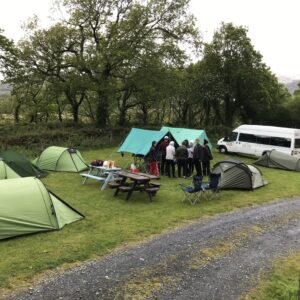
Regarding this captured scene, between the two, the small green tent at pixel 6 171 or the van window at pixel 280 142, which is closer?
the small green tent at pixel 6 171

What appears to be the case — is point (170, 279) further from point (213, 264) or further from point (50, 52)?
point (50, 52)

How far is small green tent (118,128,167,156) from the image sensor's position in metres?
18.2

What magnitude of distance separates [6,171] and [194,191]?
701cm

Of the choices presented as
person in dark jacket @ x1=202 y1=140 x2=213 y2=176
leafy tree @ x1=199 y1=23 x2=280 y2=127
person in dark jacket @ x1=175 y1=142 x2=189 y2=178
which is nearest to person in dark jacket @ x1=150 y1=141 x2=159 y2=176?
person in dark jacket @ x1=175 y1=142 x2=189 y2=178

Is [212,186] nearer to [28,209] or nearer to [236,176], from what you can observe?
[236,176]

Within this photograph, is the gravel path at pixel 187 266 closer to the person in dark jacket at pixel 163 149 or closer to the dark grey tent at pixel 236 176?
the dark grey tent at pixel 236 176

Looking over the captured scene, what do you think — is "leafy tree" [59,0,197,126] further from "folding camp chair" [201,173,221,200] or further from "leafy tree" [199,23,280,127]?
"folding camp chair" [201,173,221,200]

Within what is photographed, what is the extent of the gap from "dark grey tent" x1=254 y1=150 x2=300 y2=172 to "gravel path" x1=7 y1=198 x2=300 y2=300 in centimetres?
1131

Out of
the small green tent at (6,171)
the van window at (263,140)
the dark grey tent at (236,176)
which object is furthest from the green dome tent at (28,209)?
the van window at (263,140)

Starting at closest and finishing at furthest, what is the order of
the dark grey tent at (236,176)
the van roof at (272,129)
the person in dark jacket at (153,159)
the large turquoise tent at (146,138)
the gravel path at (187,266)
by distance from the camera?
the gravel path at (187,266) → the dark grey tent at (236,176) → the person in dark jacket at (153,159) → the large turquoise tent at (146,138) → the van roof at (272,129)

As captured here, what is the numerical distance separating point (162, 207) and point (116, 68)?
69.7 ft

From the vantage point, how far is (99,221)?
10086mm

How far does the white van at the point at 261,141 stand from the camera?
75.8 ft

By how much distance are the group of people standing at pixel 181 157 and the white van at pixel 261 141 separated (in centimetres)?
838
